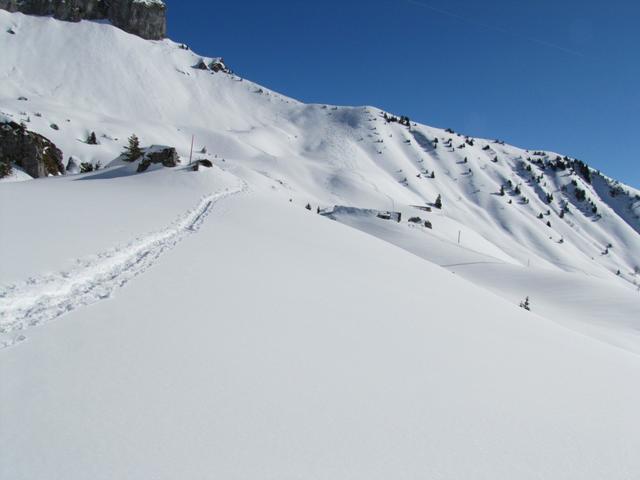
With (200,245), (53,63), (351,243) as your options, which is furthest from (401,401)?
(53,63)

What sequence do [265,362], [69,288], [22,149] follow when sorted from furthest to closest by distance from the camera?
[22,149] < [69,288] < [265,362]

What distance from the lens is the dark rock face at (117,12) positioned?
12825cm

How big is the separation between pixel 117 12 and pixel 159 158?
5710 inches

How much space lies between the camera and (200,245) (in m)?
11.0

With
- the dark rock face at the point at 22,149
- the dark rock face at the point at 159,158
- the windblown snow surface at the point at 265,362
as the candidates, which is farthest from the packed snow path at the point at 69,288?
the dark rock face at the point at 22,149

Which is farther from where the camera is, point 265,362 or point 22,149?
point 22,149

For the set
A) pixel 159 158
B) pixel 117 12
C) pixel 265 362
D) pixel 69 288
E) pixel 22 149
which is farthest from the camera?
pixel 117 12

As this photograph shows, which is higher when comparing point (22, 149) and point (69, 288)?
point (22, 149)

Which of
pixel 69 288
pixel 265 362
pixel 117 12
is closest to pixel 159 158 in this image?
pixel 69 288

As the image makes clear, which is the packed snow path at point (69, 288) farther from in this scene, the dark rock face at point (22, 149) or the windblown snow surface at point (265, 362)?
the dark rock face at point (22, 149)

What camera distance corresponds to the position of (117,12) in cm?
14500

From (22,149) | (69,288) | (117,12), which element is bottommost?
(69,288)

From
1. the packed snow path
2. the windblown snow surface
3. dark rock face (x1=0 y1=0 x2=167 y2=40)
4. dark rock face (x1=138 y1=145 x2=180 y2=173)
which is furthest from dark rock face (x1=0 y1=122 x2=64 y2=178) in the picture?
dark rock face (x1=0 y1=0 x2=167 y2=40)

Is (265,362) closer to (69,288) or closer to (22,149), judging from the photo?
(69,288)
